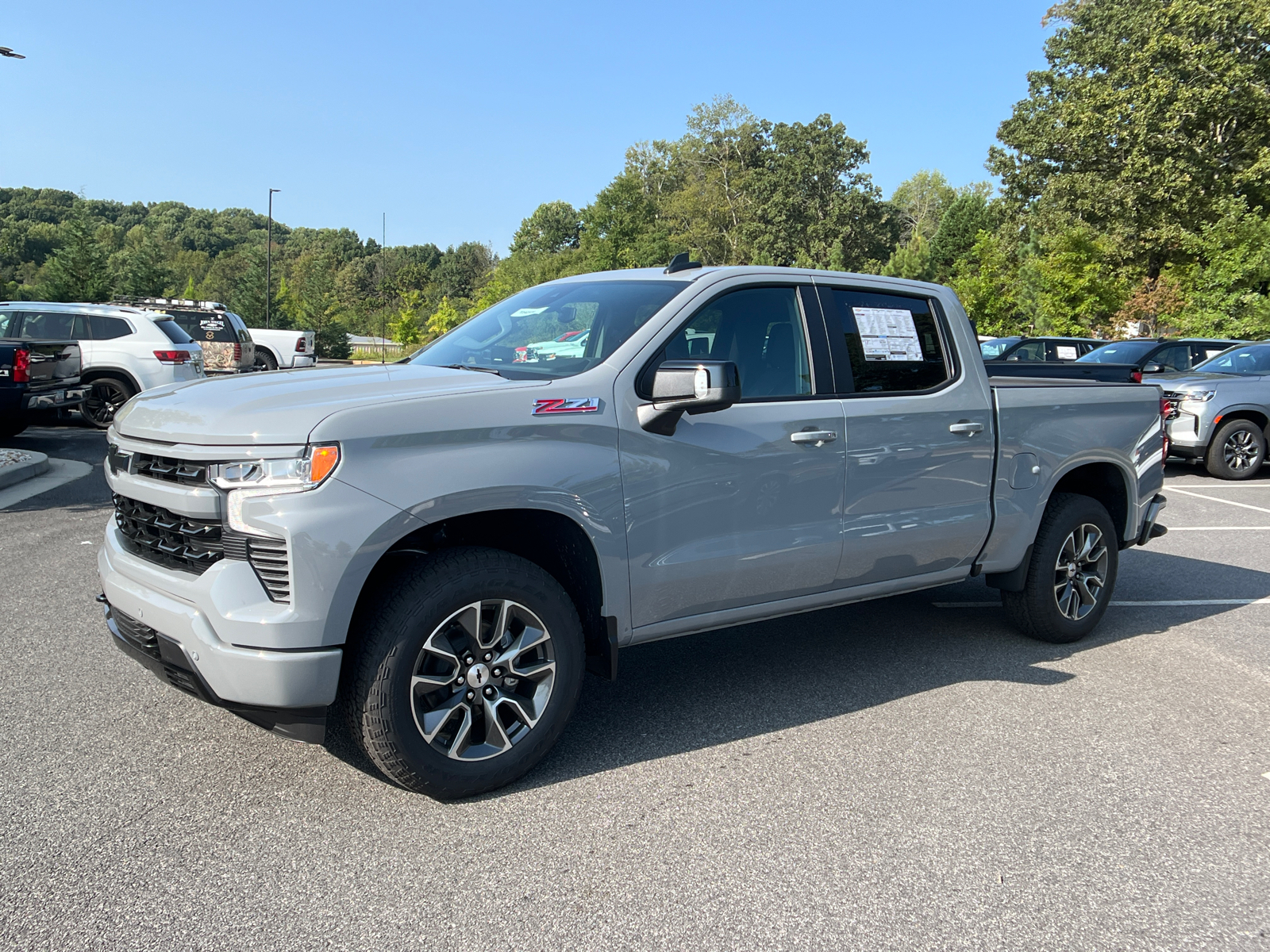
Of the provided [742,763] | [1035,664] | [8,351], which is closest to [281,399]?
[742,763]

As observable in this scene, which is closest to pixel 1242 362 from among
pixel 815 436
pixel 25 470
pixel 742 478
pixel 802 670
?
pixel 802 670

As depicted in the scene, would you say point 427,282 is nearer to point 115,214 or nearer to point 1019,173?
point 115,214

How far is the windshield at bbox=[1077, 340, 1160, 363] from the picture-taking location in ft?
49.5

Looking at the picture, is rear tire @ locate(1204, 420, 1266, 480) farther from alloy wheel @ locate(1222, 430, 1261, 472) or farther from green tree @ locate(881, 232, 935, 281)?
green tree @ locate(881, 232, 935, 281)

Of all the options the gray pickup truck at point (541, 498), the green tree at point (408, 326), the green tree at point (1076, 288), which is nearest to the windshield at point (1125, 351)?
the gray pickup truck at point (541, 498)

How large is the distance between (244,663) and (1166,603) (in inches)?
229

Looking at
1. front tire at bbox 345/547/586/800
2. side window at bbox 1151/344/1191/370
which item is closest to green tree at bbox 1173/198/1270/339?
side window at bbox 1151/344/1191/370

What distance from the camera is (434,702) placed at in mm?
3438

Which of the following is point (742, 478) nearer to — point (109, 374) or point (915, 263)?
point (109, 374)

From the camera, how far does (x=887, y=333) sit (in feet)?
15.6

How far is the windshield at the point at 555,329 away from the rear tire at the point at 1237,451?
1080 centimetres

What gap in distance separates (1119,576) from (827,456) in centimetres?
411

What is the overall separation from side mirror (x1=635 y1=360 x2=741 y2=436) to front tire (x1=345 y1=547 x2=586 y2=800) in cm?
73

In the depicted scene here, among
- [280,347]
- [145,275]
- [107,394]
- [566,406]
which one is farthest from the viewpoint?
[145,275]
